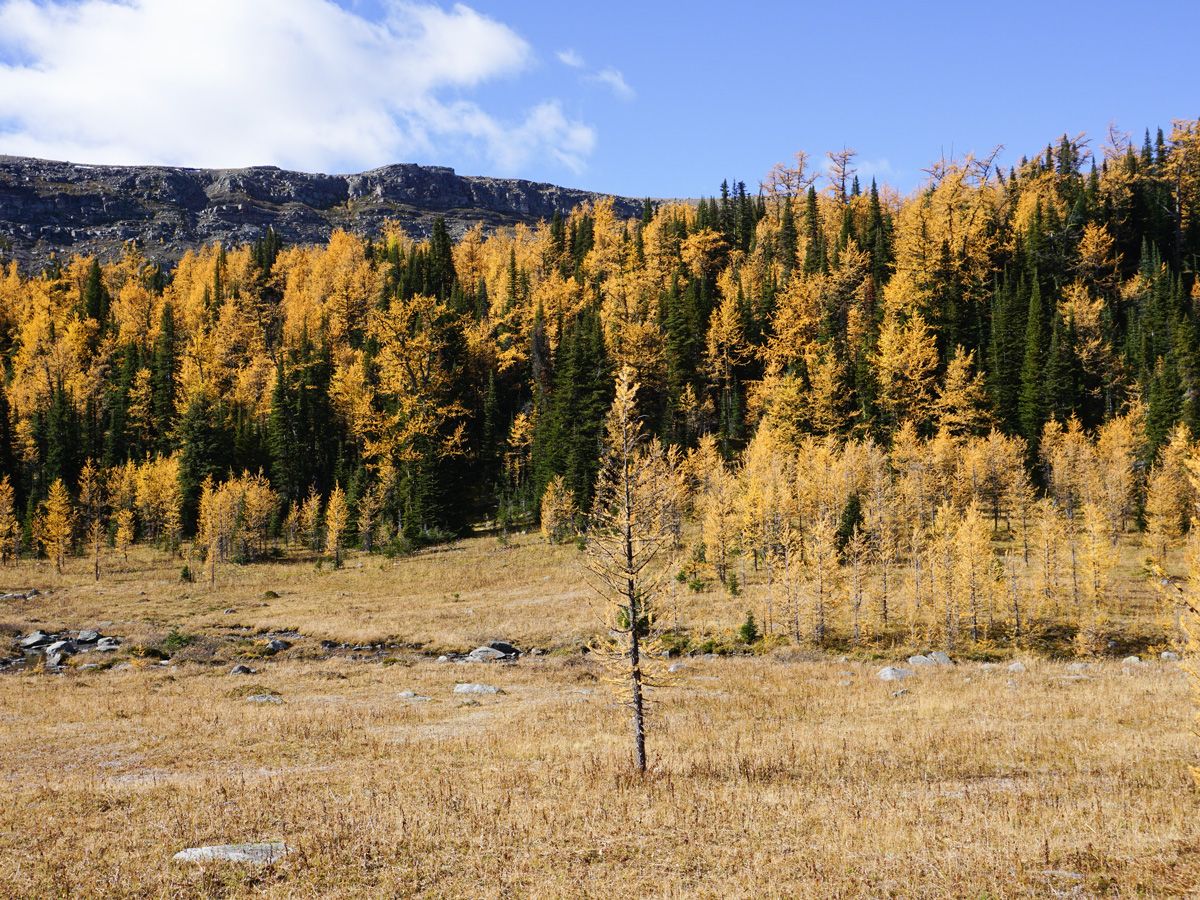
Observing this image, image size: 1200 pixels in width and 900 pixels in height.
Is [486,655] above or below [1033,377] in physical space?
below

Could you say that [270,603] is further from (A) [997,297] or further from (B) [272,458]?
(A) [997,297]

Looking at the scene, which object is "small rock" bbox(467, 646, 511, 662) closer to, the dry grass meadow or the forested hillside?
the dry grass meadow

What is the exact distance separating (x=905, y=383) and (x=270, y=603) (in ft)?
234

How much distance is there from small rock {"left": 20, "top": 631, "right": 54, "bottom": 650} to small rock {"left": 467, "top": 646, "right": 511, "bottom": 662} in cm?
2756

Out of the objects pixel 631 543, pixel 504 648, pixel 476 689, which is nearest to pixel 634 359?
pixel 504 648

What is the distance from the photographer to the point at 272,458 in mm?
94625

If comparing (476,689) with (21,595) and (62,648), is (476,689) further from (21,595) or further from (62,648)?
(21,595)

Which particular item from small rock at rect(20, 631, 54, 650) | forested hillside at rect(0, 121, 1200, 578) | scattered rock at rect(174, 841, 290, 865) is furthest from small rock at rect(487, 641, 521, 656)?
scattered rock at rect(174, 841, 290, 865)

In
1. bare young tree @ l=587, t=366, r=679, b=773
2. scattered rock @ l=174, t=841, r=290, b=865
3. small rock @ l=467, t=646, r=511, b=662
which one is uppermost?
bare young tree @ l=587, t=366, r=679, b=773

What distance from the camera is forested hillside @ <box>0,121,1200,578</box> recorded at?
79750 millimetres

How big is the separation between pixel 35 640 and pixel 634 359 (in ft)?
225

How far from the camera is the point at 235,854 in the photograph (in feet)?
35.7

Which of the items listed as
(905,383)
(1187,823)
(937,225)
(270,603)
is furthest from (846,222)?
(1187,823)

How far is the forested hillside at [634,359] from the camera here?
7975 cm
